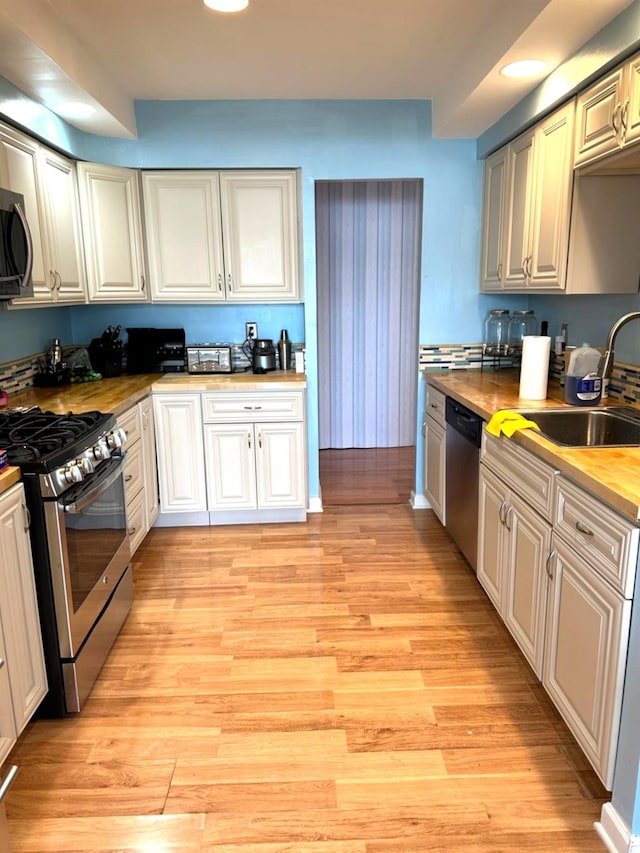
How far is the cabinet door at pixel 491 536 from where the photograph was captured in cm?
245

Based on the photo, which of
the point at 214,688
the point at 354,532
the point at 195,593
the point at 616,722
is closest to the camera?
the point at 616,722

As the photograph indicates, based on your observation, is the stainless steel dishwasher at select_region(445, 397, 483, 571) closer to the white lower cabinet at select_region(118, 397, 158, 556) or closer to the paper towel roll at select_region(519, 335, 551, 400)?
the paper towel roll at select_region(519, 335, 551, 400)

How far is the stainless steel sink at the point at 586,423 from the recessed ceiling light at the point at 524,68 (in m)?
1.45

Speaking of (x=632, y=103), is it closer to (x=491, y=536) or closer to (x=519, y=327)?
(x=491, y=536)

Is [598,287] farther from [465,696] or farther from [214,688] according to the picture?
[214,688]

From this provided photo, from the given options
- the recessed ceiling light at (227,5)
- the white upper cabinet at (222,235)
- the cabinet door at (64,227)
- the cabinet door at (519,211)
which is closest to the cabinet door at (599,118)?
the cabinet door at (519,211)

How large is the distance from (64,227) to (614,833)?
355 centimetres

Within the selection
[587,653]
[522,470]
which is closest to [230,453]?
[522,470]

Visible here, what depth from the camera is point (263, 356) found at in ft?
12.8

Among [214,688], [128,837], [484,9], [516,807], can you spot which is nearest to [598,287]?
Result: [484,9]

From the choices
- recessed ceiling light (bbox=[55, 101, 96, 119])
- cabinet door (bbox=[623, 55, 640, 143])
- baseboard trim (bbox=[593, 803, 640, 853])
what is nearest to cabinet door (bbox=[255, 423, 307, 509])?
recessed ceiling light (bbox=[55, 101, 96, 119])

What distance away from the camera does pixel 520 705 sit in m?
2.12

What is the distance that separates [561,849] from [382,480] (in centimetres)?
314

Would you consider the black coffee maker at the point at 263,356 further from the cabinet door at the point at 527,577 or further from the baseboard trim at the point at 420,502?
the cabinet door at the point at 527,577
